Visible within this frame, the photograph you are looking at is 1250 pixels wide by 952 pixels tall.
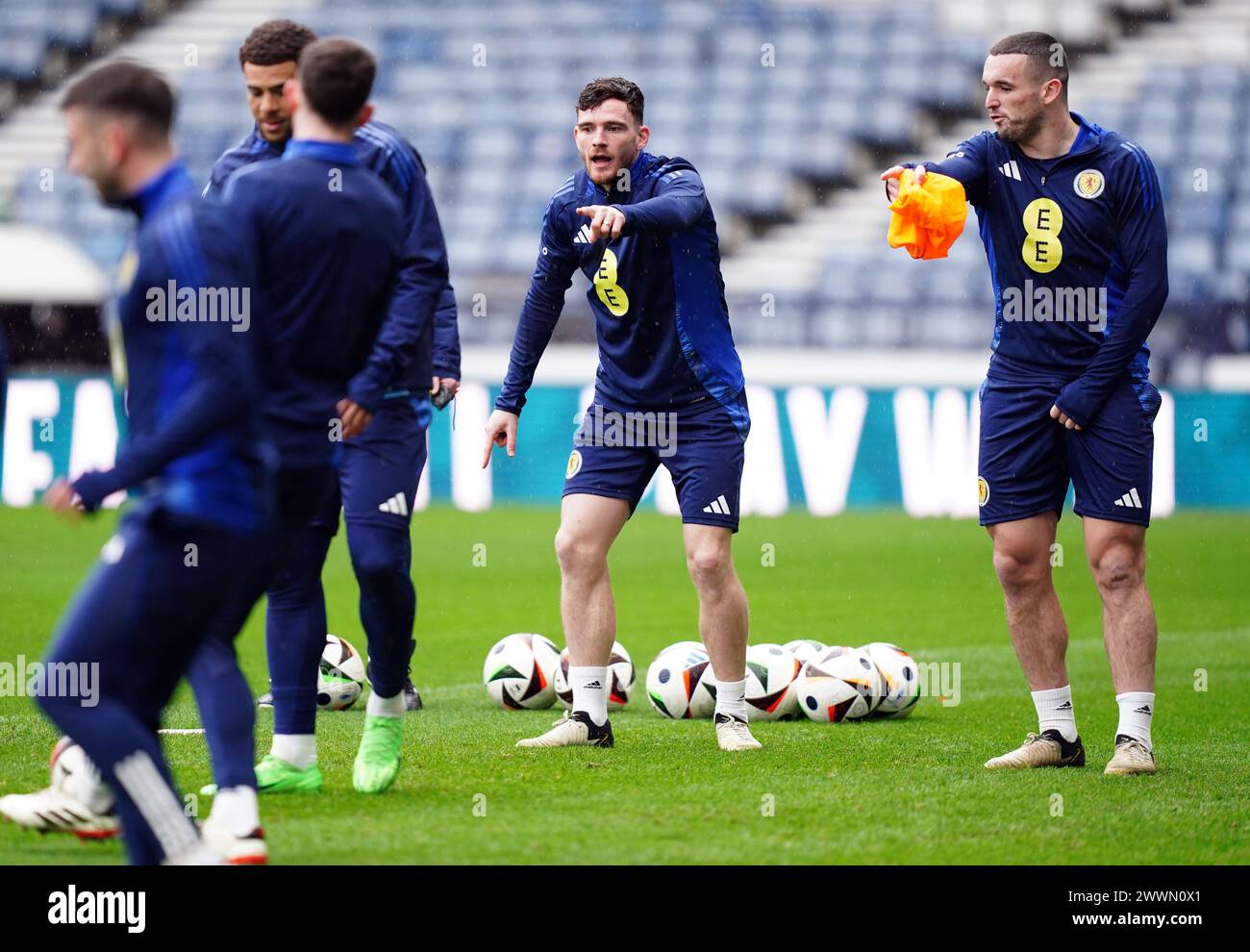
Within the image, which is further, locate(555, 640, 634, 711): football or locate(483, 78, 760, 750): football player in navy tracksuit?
locate(555, 640, 634, 711): football

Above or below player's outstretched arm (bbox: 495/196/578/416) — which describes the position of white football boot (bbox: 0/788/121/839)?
below

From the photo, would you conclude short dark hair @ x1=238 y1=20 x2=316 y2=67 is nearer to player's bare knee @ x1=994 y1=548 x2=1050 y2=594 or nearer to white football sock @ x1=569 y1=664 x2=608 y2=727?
Result: white football sock @ x1=569 y1=664 x2=608 y2=727

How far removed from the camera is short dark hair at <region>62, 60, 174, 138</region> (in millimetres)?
3857

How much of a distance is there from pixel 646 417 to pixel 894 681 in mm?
1667

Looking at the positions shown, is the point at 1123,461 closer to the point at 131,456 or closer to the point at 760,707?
the point at 760,707

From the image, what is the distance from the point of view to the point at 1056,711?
20.5ft

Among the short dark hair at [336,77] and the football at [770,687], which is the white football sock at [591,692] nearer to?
the football at [770,687]

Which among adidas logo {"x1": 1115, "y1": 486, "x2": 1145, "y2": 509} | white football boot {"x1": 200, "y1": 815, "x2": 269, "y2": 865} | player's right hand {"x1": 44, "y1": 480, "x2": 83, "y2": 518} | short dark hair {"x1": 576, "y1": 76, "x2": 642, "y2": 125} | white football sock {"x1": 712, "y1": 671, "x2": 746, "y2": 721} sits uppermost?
short dark hair {"x1": 576, "y1": 76, "x2": 642, "y2": 125}

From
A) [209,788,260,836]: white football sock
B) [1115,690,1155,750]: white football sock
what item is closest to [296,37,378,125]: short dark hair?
[209,788,260,836]: white football sock

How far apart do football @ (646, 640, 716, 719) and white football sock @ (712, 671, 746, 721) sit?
0.76 m

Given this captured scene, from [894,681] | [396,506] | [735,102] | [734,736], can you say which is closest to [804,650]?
[894,681]

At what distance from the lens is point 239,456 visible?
3.83m

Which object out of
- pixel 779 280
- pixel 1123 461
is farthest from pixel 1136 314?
pixel 779 280

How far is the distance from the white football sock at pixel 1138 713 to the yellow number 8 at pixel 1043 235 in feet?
4.78
